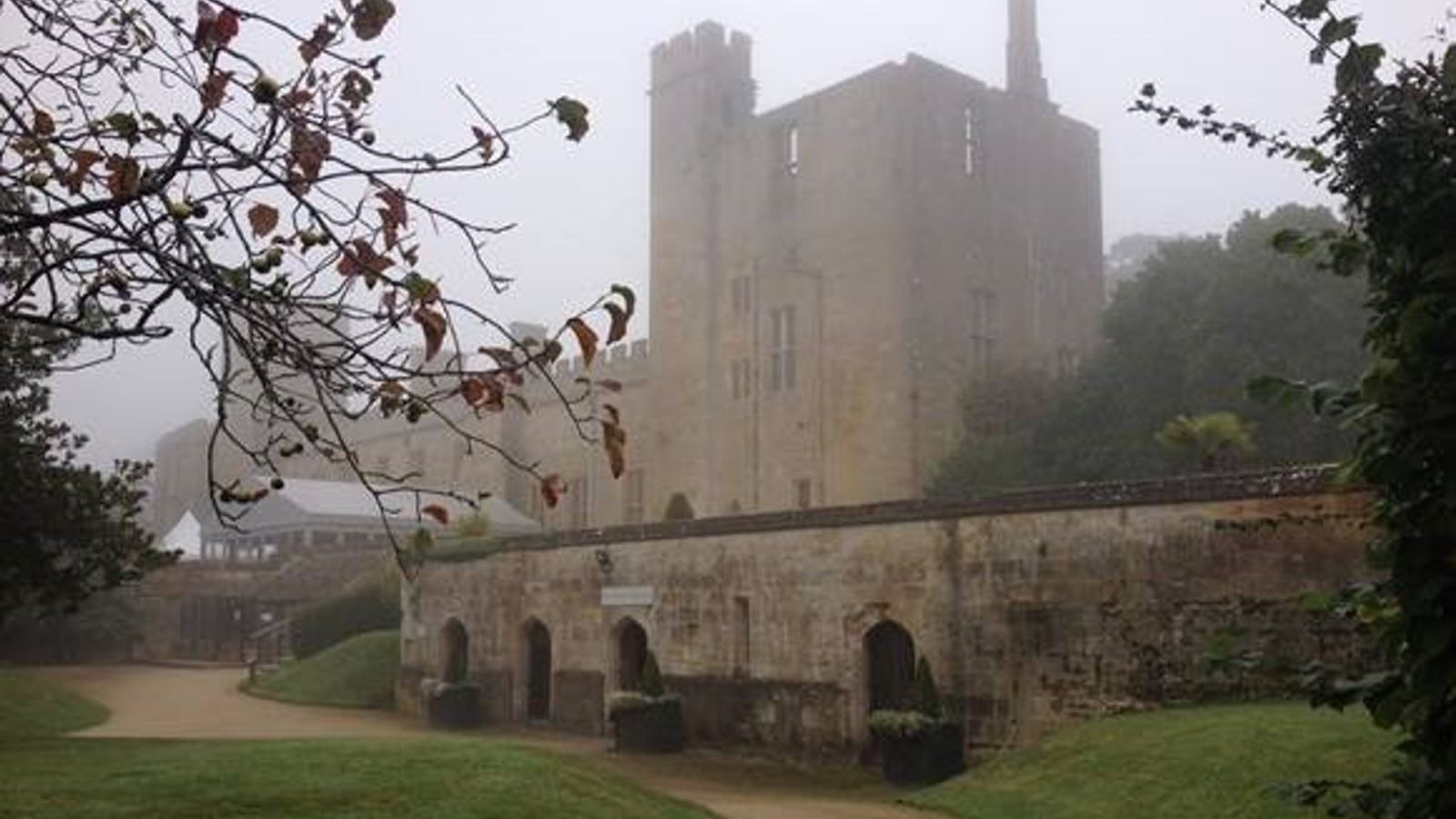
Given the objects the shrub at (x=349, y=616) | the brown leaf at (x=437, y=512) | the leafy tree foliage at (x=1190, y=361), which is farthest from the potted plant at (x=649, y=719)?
the brown leaf at (x=437, y=512)

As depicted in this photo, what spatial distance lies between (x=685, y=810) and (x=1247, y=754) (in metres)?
4.67

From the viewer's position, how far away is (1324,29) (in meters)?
4.03

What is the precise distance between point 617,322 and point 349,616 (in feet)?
97.6

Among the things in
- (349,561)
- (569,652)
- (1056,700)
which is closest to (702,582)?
(569,652)

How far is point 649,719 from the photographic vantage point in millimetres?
19672

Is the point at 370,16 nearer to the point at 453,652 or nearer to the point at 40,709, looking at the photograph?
the point at 40,709

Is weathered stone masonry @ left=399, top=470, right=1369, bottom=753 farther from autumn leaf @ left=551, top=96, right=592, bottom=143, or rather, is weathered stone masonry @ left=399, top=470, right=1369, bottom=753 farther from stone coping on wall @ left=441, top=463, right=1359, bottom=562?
autumn leaf @ left=551, top=96, right=592, bottom=143

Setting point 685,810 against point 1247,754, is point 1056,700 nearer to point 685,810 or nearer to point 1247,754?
point 1247,754

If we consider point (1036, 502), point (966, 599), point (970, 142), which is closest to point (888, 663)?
point (966, 599)

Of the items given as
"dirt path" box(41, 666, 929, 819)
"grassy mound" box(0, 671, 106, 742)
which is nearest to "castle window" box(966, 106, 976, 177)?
"dirt path" box(41, 666, 929, 819)

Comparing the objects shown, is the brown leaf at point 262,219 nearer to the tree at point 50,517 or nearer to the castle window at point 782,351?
the tree at point 50,517

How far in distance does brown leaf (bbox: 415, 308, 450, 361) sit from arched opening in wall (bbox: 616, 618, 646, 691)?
18.6m

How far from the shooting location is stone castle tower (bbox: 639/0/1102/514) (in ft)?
109

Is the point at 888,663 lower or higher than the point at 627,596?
lower
